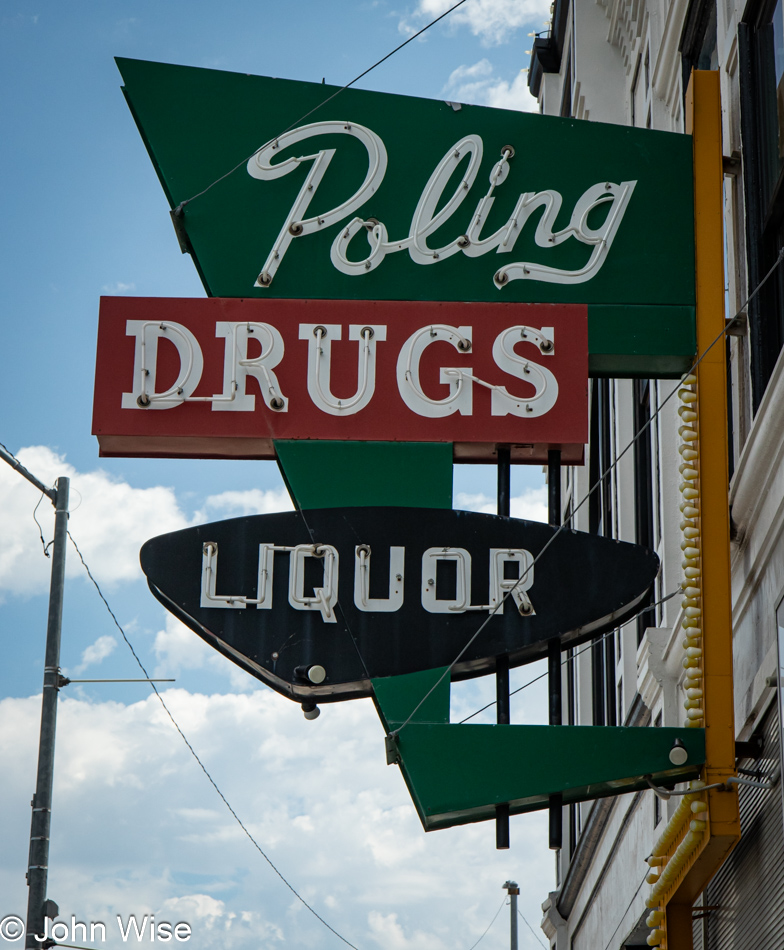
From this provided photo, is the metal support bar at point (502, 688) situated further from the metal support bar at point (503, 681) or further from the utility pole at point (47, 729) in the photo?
the utility pole at point (47, 729)

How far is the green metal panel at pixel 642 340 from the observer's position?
7832 mm

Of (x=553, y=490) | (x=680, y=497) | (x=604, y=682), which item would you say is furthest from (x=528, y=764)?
(x=604, y=682)

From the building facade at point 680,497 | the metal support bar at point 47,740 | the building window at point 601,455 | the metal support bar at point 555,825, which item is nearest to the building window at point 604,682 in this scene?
the building facade at point 680,497

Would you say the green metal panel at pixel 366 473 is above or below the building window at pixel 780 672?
above

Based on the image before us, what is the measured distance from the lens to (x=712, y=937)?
832 centimetres

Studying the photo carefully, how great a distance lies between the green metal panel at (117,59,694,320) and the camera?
811 centimetres

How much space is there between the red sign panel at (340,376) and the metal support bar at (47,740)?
13.9 feet

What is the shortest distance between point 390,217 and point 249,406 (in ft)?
5.06

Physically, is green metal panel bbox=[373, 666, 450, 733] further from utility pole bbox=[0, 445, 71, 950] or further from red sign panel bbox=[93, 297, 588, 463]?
utility pole bbox=[0, 445, 71, 950]

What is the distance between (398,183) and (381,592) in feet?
8.74

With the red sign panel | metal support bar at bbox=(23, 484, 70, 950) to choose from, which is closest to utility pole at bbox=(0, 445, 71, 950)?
metal support bar at bbox=(23, 484, 70, 950)

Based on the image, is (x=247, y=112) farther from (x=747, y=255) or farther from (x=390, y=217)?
(x=747, y=255)

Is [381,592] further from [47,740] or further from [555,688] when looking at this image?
[47,740]

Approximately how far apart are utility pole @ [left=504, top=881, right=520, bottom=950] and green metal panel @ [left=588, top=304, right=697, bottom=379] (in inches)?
1099
